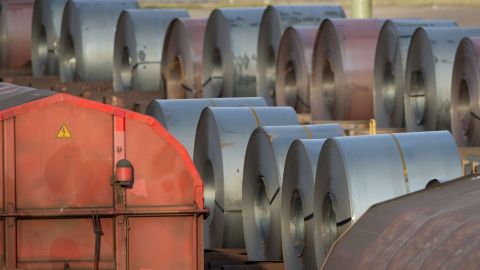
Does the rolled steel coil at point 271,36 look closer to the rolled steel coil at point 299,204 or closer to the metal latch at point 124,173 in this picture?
the rolled steel coil at point 299,204

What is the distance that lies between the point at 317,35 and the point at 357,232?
408 inches

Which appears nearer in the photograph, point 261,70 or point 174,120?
point 174,120

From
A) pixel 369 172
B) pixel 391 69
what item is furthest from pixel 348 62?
pixel 369 172

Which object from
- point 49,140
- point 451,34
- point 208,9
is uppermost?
point 208,9

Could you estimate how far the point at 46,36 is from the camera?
85.7ft

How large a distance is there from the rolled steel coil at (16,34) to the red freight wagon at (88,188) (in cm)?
1529

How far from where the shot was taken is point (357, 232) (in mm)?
8195

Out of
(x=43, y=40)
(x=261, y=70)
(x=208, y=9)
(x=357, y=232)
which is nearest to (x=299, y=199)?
(x=357, y=232)

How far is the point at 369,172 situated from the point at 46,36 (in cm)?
1531

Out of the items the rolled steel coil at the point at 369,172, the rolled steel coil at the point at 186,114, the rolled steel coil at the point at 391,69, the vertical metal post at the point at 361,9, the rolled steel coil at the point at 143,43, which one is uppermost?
the vertical metal post at the point at 361,9

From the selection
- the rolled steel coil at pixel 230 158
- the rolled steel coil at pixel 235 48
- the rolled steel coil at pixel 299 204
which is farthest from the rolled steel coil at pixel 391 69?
the rolled steel coil at pixel 299 204

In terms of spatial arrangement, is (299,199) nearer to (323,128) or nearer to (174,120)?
(323,128)

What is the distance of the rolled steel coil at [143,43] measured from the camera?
72.9ft

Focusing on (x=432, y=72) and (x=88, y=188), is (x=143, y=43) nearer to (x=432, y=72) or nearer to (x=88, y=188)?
(x=432, y=72)
